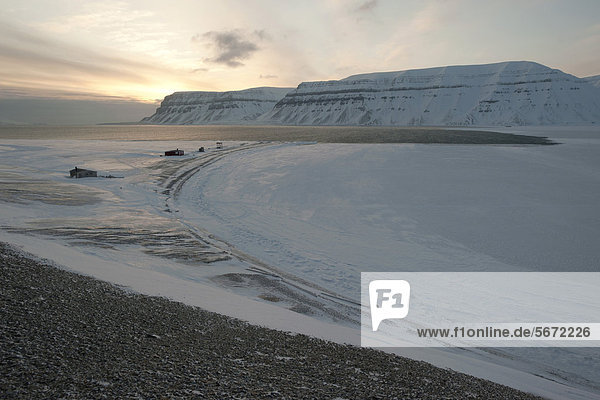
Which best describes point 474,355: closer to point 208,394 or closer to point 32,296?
point 208,394

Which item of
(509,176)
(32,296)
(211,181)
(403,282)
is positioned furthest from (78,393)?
(509,176)

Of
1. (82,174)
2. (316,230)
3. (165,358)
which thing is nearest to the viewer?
(165,358)

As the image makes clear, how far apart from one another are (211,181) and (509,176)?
24.3 meters

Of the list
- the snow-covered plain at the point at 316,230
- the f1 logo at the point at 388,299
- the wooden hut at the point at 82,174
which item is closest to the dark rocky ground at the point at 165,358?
the snow-covered plain at the point at 316,230

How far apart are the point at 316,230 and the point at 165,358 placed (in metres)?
12.7

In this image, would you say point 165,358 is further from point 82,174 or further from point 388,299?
point 82,174

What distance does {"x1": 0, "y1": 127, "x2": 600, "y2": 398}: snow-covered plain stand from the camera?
901 centimetres

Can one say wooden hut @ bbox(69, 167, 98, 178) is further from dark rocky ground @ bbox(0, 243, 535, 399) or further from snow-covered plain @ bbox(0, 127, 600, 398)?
dark rocky ground @ bbox(0, 243, 535, 399)

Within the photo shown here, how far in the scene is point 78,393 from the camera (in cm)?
437

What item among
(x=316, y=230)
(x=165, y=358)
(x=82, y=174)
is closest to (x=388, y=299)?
(x=316, y=230)

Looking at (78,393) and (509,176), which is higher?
(509,176)

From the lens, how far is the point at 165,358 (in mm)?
5668

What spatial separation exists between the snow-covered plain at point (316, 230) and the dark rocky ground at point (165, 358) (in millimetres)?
1030

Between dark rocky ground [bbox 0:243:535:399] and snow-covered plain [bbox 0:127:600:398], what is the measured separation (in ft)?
3.38
